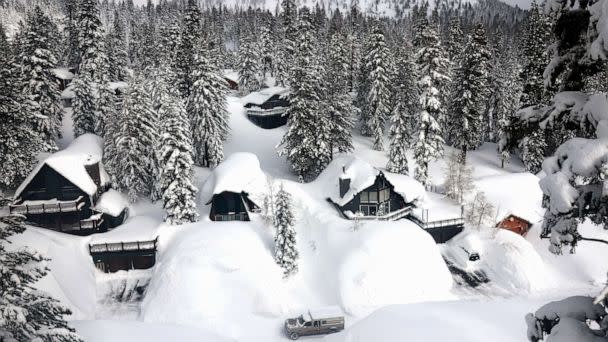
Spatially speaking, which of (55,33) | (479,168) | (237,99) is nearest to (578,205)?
(479,168)

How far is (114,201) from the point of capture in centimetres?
4038

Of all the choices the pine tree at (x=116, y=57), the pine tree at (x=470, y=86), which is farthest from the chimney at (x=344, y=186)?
the pine tree at (x=116, y=57)

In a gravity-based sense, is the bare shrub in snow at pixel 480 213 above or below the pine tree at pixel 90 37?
below

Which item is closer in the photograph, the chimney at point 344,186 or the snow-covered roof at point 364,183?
the snow-covered roof at point 364,183

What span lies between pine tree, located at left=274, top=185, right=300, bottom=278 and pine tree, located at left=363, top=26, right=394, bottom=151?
2873 centimetres

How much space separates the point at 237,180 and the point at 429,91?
843 inches

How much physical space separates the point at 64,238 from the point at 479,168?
48.5 metres

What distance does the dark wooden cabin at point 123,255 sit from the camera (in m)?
35.4

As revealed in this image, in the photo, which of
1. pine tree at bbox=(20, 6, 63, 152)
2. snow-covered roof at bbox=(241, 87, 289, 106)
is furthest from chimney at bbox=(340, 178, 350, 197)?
pine tree at bbox=(20, 6, 63, 152)

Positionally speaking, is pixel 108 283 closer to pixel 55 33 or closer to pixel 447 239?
pixel 447 239

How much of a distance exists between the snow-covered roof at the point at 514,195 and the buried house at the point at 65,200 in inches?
1520

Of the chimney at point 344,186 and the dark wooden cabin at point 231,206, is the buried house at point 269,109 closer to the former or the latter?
the chimney at point 344,186

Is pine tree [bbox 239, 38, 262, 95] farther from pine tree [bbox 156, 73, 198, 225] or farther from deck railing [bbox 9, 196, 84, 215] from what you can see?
deck railing [bbox 9, 196, 84, 215]

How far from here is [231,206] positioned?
41.1 metres
